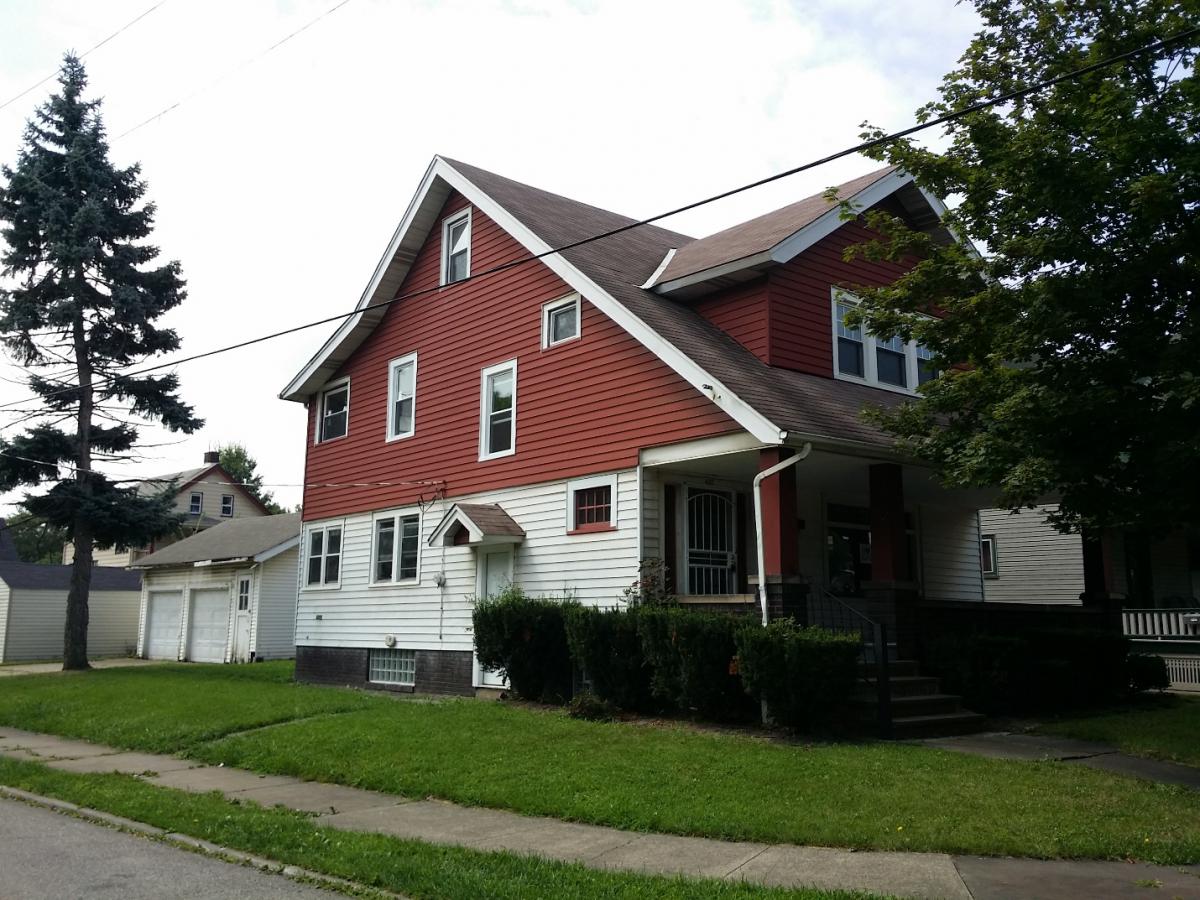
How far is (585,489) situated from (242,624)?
19183mm

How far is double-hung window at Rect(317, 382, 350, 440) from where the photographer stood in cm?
2169

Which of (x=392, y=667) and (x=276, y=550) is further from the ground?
(x=276, y=550)

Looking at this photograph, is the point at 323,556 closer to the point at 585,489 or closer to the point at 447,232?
the point at 447,232

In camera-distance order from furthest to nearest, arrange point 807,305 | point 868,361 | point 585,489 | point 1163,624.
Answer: point 1163,624, point 868,361, point 807,305, point 585,489

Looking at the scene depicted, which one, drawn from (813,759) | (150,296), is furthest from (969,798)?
(150,296)

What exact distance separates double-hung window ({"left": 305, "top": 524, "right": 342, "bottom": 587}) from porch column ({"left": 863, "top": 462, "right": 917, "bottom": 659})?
11.2 metres

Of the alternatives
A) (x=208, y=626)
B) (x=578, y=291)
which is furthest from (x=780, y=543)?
(x=208, y=626)

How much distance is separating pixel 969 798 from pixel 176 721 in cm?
1053

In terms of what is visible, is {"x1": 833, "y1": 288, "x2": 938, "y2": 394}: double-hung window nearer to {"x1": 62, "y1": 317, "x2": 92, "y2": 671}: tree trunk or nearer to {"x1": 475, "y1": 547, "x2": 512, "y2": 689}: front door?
{"x1": 475, "y1": 547, "x2": 512, "y2": 689}: front door

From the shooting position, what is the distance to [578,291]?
52.9 feet

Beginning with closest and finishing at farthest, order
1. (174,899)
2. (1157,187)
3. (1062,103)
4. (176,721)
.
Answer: (174,899) < (1157,187) < (1062,103) < (176,721)

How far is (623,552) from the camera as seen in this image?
14984 mm

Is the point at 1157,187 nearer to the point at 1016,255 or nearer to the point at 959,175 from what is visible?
the point at 1016,255

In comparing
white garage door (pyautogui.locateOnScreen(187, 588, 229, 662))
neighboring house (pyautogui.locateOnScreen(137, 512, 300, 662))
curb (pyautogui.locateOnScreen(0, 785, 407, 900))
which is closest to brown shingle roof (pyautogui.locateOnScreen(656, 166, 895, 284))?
curb (pyautogui.locateOnScreen(0, 785, 407, 900))
